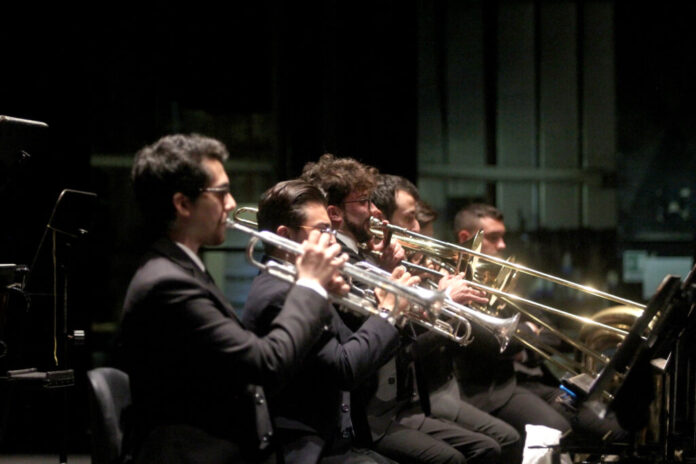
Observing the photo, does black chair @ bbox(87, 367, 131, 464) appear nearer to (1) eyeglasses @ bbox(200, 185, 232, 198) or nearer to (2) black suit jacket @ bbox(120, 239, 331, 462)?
(2) black suit jacket @ bbox(120, 239, 331, 462)

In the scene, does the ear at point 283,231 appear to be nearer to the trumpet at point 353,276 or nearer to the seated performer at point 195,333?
the trumpet at point 353,276

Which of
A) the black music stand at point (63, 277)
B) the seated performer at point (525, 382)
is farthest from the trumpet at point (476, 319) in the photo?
the black music stand at point (63, 277)

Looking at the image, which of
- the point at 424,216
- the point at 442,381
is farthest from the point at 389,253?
the point at 424,216

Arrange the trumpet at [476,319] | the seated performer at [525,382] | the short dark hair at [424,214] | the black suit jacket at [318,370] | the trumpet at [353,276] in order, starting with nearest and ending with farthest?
the trumpet at [353,276]
the black suit jacket at [318,370]
the trumpet at [476,319]
the seated performer at [525,382]
the short dark hair at [424,214]

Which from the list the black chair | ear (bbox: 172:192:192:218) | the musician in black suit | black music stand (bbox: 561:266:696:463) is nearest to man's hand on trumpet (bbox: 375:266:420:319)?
black music stand (bbox: 561:266:696:463)

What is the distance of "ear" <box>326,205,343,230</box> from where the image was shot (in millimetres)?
3248

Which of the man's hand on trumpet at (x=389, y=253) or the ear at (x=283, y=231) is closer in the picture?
the ear at (x=283, y=231)

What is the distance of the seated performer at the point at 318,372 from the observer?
252 centimetres

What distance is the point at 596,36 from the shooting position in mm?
5754

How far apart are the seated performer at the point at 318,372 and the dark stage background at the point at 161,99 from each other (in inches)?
91.1

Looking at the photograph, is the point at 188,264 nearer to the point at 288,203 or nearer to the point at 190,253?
the point at 190,253

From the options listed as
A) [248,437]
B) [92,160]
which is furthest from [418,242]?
[92,160]

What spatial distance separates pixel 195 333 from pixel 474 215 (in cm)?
274

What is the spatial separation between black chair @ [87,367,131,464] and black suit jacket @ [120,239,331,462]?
11 cm
